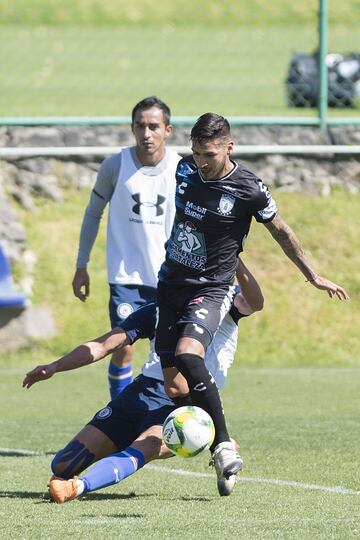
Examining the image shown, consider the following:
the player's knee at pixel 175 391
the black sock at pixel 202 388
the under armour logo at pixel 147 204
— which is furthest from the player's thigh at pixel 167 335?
the under armour logo at pixel 147 204

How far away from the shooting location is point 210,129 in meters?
6.59

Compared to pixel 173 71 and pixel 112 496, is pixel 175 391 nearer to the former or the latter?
pixel 112 496

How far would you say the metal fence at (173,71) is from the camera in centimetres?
1552

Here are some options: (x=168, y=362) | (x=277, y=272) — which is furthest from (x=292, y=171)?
(x=168, y=362)

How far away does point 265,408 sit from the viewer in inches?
390

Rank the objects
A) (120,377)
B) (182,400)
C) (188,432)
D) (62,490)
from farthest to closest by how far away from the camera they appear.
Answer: (120,377) → (182,400) → (62,490) → (188,432)

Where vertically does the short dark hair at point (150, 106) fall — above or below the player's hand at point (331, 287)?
above

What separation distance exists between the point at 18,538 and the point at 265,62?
46.9ft

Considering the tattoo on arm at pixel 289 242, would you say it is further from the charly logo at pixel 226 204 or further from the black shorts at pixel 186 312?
the black shorts at pixel 186 312

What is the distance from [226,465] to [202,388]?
0.43 metres

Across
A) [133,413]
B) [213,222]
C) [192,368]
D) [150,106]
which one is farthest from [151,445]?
[150,106]

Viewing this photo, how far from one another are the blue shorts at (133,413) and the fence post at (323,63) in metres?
7.51

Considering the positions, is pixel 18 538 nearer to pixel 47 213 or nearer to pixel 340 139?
pixel 47 213

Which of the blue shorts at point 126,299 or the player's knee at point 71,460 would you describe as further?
the blue shorts at point 126,299
